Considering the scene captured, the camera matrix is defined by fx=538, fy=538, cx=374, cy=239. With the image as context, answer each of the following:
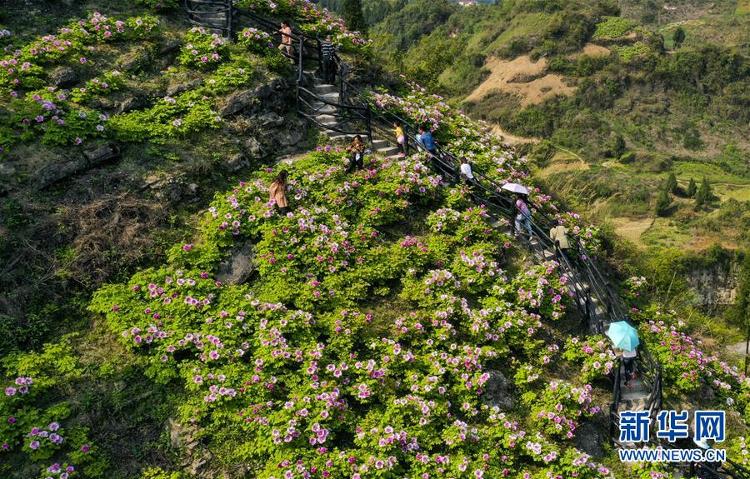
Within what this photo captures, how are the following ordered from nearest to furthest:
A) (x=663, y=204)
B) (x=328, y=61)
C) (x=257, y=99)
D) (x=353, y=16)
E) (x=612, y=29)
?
(x=257, y=99), (x=328, y=61), (x=353, y=16), (x=663, y=204), (x=612, y=29)

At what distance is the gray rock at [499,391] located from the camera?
32.2 ft

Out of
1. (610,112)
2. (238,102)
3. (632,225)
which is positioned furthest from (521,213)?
(610,112)

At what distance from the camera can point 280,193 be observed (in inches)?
448

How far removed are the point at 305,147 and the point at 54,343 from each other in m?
7.45

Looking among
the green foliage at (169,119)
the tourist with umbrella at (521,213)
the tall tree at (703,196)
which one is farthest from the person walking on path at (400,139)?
the tall tree at (703,196)

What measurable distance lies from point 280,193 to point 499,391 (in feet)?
19.4

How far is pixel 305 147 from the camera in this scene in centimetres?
1398

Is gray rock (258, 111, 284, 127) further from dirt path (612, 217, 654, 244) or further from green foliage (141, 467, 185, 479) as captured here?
dirt path (612, 217, 654, 244)

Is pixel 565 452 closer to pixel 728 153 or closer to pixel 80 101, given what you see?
pixel 80 101

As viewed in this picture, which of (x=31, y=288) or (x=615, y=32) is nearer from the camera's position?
(x=31, y=288)

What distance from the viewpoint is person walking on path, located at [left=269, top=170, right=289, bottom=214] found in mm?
11336

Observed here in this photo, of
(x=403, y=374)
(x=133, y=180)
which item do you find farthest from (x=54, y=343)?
(x=403, y=374)

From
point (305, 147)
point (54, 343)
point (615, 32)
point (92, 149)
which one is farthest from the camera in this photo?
point (615, 32)

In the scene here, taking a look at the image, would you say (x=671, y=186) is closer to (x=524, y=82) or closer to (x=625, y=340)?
(x=524, y=82)
